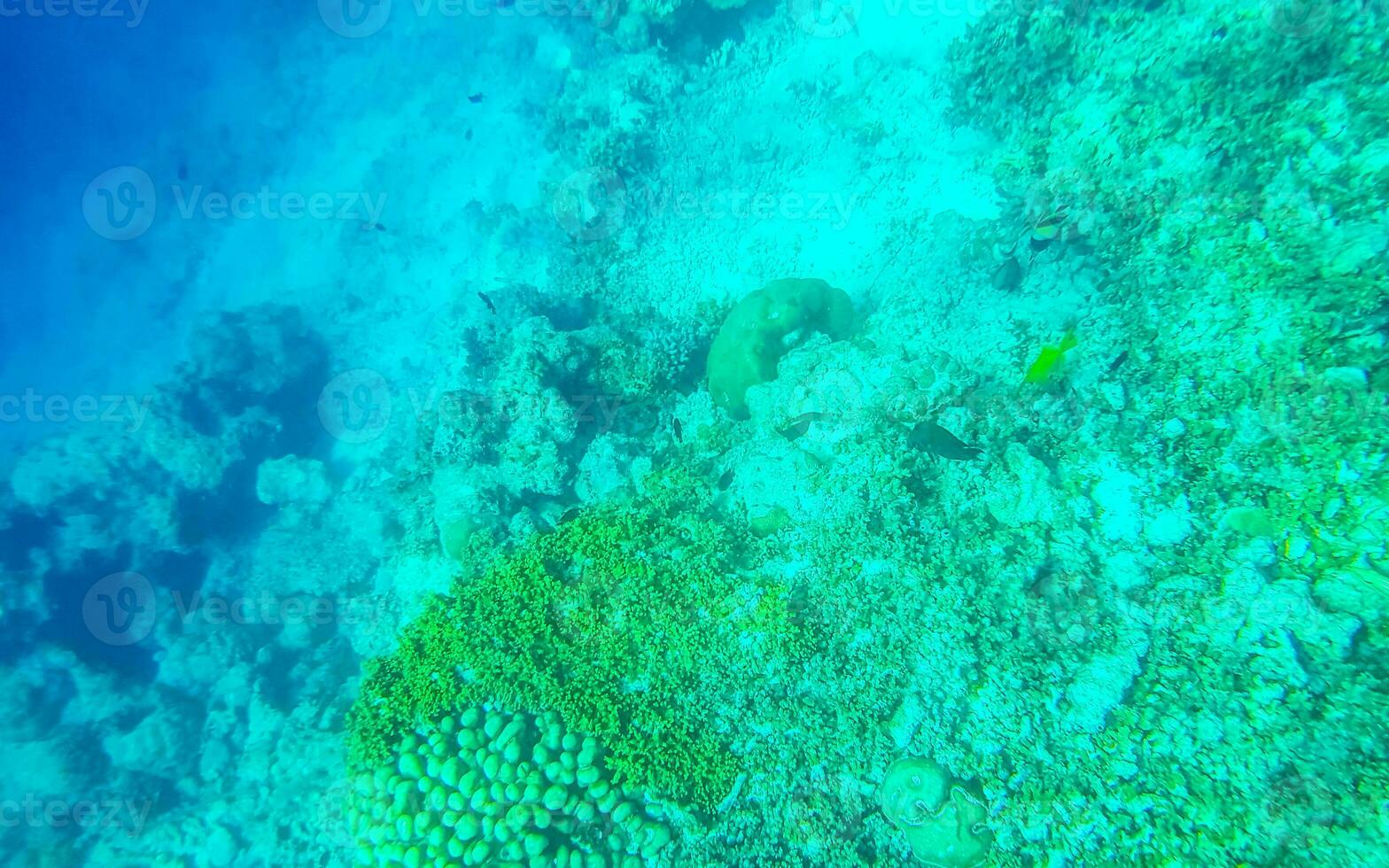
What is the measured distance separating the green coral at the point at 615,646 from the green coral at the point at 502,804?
→ 16 centimetres

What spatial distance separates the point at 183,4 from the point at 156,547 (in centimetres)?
2598

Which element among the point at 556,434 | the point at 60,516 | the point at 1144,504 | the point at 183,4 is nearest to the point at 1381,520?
the point at 1144,504

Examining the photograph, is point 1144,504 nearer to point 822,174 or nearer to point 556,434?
point 556,434

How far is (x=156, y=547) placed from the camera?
11156mm

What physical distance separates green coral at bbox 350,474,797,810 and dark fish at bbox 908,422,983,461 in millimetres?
1636

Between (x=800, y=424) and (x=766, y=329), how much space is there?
139 cm

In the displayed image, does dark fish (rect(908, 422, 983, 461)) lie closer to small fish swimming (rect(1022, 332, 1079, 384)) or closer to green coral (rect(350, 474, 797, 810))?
small fish swimming (rect(1022, 332, 1079, 384))

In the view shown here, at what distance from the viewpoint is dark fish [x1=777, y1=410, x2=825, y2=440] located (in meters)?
5.19

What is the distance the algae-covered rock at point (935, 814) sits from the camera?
3.47 m

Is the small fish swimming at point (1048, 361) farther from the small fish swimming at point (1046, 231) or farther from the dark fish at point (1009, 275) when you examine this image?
the small fish swimming at point (1046, 231)

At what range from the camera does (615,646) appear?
437 cm

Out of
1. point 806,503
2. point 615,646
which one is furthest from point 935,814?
point 615,646

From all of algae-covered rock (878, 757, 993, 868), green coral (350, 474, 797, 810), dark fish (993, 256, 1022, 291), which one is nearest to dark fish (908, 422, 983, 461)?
green coral (350, 474, 797, 810)

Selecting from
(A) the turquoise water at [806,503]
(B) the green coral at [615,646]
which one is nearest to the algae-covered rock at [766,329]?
(A) the turquoise water at [806,503]
